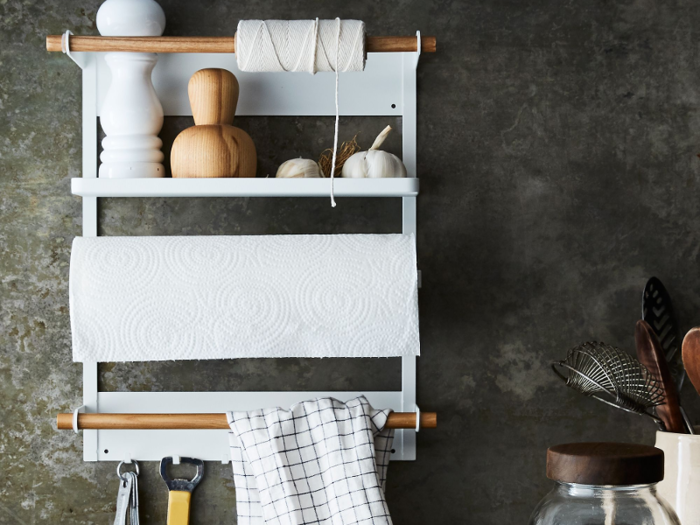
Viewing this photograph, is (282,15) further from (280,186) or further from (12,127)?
(12,127)

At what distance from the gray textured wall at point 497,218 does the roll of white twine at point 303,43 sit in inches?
6.1

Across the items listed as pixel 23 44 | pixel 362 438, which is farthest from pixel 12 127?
pixel 362 438

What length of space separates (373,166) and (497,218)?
22 centimetres

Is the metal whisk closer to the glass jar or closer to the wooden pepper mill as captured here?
the glass jar

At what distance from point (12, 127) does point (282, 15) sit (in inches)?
16.1

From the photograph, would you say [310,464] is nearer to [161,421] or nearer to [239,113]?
[161,421]

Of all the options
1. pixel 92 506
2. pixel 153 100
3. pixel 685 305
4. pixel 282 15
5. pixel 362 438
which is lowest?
pixel 92 506

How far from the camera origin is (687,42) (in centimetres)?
96

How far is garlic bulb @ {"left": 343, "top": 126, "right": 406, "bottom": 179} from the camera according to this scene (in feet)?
2.75

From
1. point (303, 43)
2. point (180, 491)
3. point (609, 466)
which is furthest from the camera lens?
point (180, 491)

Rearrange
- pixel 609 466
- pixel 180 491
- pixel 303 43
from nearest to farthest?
pixel 609 466, pixel 303 43, pixel 180 491

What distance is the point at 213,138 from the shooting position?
83cm

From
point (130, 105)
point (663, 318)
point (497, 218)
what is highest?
point (130, 105)

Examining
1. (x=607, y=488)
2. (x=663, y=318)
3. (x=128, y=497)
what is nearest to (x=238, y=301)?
(x=128, y=497)
